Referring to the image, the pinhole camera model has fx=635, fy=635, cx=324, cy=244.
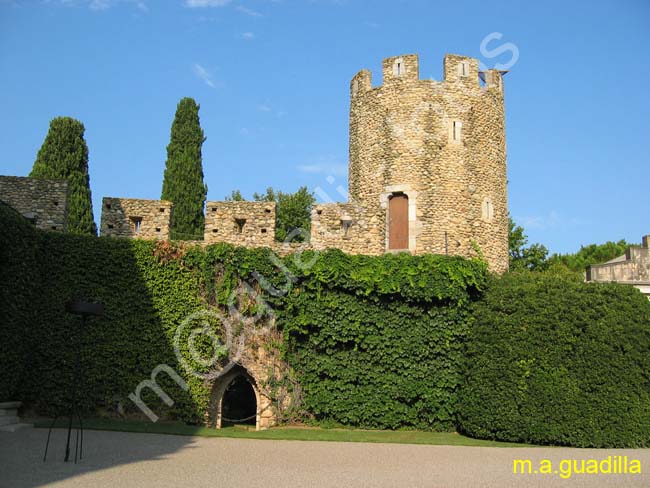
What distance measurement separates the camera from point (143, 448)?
→ 1012 centimetres

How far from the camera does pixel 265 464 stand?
9.09 meters

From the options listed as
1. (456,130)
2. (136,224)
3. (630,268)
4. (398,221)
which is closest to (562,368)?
(398,221)

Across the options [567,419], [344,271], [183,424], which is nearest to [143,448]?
[183,424]

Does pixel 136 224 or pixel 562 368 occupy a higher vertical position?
pixel 136 224

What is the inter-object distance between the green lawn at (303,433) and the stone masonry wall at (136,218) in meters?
4.40

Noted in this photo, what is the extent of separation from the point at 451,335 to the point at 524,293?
1816 mm

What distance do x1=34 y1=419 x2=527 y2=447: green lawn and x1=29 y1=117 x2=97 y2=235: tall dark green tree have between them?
44.0 ft

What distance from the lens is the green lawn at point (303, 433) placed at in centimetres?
1213

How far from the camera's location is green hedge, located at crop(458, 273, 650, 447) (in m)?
12.2

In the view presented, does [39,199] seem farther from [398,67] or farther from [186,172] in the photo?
[186,172]

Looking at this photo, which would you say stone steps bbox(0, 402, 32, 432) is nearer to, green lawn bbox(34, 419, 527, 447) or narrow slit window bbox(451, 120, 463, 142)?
green lawn bbox(34, 419, 527, 447)

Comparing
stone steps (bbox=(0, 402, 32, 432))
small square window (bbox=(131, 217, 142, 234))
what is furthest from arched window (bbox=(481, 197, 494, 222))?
stone steps (bbox=(0, 402, 32, 432))

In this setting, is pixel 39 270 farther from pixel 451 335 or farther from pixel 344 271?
pixel 451 335

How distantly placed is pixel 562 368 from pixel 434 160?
7.33 metres
